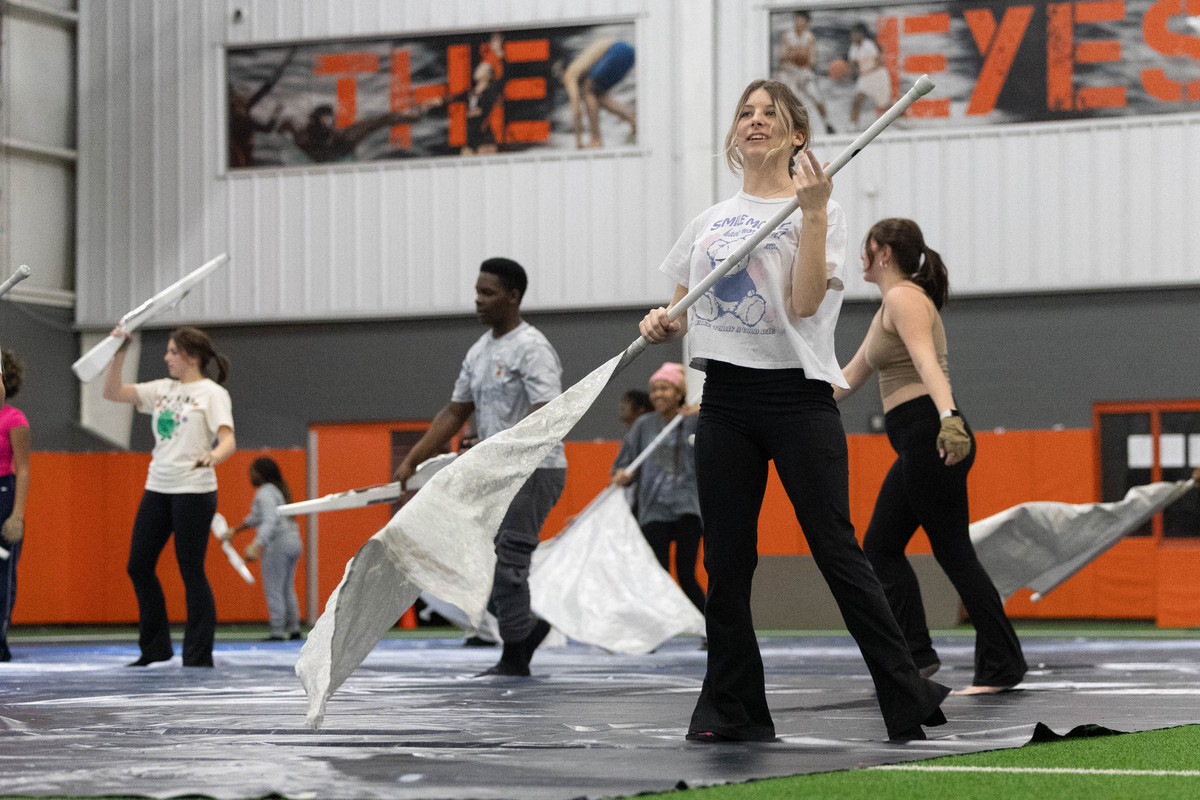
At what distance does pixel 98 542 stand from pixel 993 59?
1004cm

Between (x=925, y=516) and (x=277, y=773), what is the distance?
2.91 metres

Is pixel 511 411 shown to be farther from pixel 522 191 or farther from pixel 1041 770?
pixel 522 191

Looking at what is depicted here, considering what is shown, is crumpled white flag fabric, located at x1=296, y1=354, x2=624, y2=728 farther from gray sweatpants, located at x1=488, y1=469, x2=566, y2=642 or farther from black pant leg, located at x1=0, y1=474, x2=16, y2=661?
black pant leg, located at x1=0, y1=474, x2=16, y2=661

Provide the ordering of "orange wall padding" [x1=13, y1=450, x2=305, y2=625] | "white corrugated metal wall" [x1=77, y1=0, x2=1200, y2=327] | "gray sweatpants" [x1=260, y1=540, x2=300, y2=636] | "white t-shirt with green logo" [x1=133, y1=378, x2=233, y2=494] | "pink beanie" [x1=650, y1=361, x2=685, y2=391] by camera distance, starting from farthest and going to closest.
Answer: "orange wall padding" [x1=13, y1=450, x2=305, y2=625] < "white corrugated metal wall" [x1=77, y1=0, x2=1200, y2=327] < "gray sweatpants" [x1=260, y1=540, x2=300, y2=636] < "pink beanie" [x1=650, y1=361, x2=685, y2=391] < "white t-shirt with green logo" [x1=133, y1=378, x2=233, y2=494]

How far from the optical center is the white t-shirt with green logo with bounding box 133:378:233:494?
7.52 m

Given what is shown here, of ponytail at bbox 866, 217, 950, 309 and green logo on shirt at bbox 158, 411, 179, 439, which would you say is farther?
green logo on shirt at bbox 158, 411, 179, 439

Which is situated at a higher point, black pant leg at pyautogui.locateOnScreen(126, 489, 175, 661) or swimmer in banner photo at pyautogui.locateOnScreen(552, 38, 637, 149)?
swimmer in banner photo at pyautogui.locateOnScreen(552, 38, 637, 149)

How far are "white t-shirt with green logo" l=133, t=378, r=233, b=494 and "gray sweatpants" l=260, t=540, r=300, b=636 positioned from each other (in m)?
4.64

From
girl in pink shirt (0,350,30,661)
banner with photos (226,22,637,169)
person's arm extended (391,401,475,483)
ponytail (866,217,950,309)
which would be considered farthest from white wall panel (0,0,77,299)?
ponytail (866,217,950,309)

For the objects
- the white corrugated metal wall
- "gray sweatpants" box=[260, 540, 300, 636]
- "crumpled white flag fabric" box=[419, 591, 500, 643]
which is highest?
the white corrugated metal wall

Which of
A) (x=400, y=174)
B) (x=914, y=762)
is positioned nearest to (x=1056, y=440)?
(x=400, y=174)

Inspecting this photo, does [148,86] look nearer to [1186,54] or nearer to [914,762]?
[1186,54]

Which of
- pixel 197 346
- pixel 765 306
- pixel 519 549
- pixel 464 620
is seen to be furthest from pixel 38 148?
pixel 765 306

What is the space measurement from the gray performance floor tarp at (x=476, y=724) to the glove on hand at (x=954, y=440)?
79 centimetres
